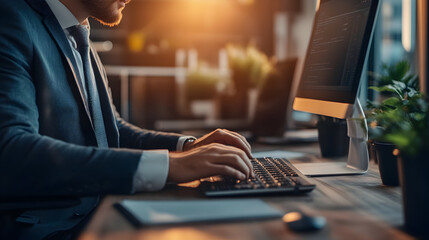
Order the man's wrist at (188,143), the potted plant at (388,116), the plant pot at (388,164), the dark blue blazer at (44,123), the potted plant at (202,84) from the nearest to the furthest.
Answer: the potted plant at (388,116)
the dark blue blazer at (44,123)
the plant pot at (388,164)
the man's wrist at (188,143)
the potted plant at (202,84)

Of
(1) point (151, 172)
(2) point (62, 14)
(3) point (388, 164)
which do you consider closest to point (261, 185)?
(1) point (151, 172)

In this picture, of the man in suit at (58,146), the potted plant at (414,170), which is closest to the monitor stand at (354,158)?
the man in suit at (58,146)

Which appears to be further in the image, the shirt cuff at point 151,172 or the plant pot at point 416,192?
the shirt cuff at point 151,172

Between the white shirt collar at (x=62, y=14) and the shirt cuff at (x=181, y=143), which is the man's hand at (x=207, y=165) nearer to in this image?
the shirt cuff at (x=181, y=143)

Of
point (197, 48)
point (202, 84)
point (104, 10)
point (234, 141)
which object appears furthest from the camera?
point (197, 48)

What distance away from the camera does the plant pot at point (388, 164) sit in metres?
0.92

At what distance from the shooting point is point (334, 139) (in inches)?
52.3

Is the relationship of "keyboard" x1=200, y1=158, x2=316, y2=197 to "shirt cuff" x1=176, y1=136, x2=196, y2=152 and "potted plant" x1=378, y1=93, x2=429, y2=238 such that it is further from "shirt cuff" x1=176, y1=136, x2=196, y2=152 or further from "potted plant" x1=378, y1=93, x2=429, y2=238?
"shirt cuff" x1=176, y1=136, x2=196, y2=152

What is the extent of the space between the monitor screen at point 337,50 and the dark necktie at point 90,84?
693mm

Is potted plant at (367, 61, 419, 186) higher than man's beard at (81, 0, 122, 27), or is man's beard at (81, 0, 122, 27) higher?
man's beard at (81, 0, 122, 27)

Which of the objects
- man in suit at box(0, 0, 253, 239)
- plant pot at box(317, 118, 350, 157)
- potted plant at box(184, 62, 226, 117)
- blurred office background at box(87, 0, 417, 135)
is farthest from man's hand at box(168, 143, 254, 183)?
potted plant at box(184, 62, 226, 117)

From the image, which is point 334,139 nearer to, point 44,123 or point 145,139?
point 145,139

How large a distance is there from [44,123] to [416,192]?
0.87 meters

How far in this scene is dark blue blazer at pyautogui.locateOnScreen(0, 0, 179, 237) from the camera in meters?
0.77
